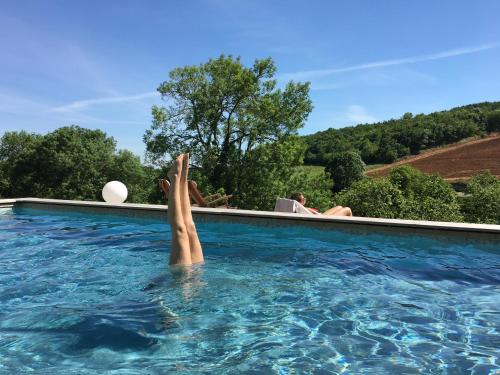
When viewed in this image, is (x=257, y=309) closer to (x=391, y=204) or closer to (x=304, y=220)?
(x=304, y=220)

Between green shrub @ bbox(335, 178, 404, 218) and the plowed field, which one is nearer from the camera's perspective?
green shrub @ bbox(335, 178, 404, 218)

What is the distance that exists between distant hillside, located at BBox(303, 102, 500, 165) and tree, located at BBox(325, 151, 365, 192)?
168 cm

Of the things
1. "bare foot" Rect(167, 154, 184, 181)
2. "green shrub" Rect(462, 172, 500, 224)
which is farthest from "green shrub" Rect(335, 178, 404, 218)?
"bare foot" Rect(167, 154, 184, 181)

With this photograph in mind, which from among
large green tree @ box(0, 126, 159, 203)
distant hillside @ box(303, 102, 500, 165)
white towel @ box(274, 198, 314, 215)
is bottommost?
white towel @ box(274, 198, 314, 215)

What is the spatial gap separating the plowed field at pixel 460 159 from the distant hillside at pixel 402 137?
4.24 feet

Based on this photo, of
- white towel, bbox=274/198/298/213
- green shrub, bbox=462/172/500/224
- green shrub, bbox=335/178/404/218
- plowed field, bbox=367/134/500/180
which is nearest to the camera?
white towel, bbox=274/198/298/213

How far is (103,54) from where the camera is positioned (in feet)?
48.1

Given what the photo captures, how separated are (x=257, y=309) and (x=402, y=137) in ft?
143

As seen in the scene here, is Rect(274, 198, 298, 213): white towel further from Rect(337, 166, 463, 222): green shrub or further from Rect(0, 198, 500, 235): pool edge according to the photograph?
Rect(337, 166, 463, 222): green shrub

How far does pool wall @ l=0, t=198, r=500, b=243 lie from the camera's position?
6043mm

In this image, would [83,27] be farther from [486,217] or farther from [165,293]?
[486,217]

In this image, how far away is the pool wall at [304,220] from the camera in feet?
19.8

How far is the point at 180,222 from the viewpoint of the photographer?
4.07 m

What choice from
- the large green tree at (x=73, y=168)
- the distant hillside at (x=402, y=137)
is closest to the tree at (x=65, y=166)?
the large green tree at (x=73, y=168)
